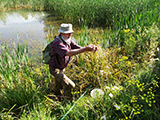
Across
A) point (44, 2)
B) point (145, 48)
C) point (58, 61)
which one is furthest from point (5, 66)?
point (44, 2)

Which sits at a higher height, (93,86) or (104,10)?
(104,10)

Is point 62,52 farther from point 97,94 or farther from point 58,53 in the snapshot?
point 97,94

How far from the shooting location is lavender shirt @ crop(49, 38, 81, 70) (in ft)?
6.11

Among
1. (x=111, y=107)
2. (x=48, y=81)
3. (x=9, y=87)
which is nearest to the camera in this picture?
(x=111, y=107)

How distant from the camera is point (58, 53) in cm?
189

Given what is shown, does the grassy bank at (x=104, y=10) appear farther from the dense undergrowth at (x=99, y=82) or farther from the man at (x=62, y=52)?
the man at (x=62, y=52)

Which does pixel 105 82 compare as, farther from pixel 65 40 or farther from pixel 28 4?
pixel 28 4

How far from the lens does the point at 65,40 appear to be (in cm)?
201

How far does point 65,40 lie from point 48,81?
1115mm

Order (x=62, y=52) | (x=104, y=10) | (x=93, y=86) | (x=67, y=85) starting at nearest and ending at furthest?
(x=62, y=52) < (x=67, y=85) < (x=93, y=86) < (x=104, y=10)

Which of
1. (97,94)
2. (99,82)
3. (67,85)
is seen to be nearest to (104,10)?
(99,82)

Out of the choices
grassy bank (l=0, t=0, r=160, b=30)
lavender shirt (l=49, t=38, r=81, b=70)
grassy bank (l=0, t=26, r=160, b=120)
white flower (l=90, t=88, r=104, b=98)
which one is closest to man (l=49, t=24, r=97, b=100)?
lavender shirt (l=49, t=38, r=81, b=70)

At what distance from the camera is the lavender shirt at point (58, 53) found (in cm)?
186

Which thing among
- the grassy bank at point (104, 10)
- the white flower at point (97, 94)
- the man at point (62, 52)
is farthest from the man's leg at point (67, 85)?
the grassy bank at point (104, 10)
